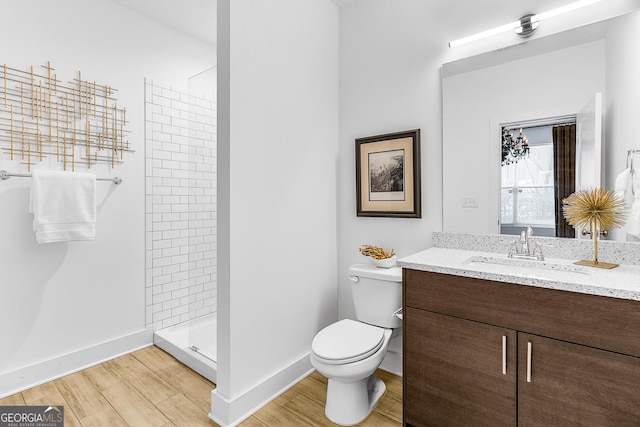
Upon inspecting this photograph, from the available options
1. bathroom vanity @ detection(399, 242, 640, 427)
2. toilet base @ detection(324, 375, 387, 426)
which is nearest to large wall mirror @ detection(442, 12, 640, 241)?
bathroom vanity @ detection(399, 242, 640, 427)

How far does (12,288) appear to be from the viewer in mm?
2010

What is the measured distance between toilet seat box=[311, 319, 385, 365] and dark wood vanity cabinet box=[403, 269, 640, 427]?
213 mm

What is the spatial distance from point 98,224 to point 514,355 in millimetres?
2741

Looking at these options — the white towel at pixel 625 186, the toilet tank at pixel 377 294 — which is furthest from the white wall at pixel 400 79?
the white towel at pixel 625 186

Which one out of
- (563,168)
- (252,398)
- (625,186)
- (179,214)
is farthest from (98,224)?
(625,186)

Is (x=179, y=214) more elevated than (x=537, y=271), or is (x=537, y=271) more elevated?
(x=179, y=214)

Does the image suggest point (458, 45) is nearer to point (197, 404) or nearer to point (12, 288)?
point (197, 404)

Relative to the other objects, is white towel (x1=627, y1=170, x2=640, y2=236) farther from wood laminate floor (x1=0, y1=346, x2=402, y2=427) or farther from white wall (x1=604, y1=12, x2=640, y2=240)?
wood laminate floor (x1=0, y1=346, x2=402, y2=427)

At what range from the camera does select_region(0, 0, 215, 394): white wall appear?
2.02 meters

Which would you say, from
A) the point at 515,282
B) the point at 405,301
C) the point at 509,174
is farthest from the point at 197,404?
the point at 509,174

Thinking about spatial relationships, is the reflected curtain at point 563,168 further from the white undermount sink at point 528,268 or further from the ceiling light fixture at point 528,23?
the ceiling light fixture at point 528,23

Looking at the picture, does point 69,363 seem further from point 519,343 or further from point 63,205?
point 519,343

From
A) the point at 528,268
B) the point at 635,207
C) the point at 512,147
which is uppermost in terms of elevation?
the point at 512,147

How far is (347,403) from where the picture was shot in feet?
5.74
